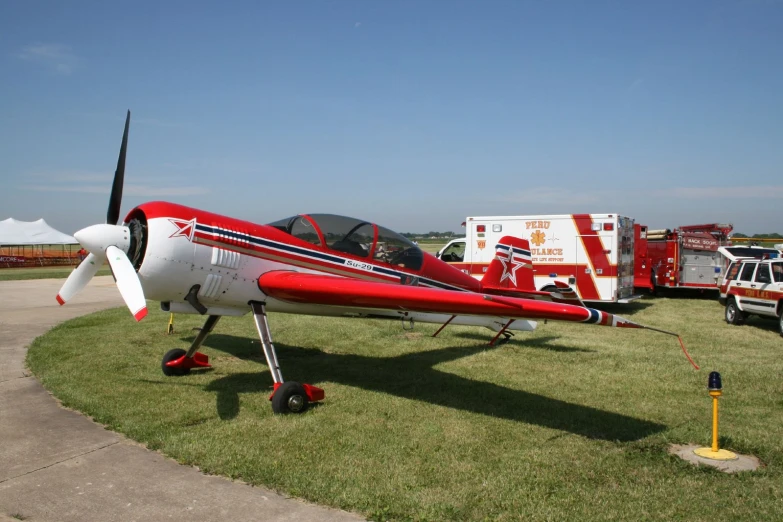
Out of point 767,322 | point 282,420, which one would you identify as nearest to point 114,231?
point 282,420

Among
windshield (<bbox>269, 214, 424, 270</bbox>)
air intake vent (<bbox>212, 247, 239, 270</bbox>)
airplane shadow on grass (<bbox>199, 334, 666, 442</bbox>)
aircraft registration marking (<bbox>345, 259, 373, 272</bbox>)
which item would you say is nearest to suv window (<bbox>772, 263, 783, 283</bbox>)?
airplane shadow on grass (<bbox>199, 334, 666, 442</bbox>)

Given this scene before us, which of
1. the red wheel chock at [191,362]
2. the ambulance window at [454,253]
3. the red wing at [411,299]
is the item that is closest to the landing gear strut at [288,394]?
the red wing at [411,299]

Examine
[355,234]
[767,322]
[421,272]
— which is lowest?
[767,322]

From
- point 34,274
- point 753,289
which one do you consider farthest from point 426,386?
point 34,274

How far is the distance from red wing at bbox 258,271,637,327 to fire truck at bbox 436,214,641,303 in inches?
423

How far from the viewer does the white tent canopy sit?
4975cm

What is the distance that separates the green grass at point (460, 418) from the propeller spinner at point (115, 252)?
133cm

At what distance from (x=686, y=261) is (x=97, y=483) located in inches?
800

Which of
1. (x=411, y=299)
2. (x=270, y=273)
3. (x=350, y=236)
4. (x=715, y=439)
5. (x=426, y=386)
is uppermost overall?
(x=350, y=236)

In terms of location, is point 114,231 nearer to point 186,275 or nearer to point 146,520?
point 186,275

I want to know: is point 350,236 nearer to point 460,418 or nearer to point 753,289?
point 460,418

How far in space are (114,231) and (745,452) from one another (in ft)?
23.5

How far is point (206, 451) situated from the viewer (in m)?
5.29

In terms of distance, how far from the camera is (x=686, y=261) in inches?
795
